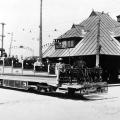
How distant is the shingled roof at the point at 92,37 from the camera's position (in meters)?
36.9

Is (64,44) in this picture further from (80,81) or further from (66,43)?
(80,81)

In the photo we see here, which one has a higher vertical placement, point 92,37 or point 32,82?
point 92,37

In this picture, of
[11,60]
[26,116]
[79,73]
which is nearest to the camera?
[26,116]

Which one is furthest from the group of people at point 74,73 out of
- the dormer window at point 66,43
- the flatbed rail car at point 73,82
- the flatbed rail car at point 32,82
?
the dormer window at point 66,43

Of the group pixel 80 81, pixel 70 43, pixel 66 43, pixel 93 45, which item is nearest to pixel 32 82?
pixel 80 81

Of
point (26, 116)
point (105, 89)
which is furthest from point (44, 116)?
point (105, 89)

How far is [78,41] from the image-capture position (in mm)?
40125

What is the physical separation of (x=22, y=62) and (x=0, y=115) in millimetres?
12344

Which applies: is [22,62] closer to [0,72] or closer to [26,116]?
[0,72]

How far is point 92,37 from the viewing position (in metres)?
38.6

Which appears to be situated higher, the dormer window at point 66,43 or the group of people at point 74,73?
the dormer window at point 66,43

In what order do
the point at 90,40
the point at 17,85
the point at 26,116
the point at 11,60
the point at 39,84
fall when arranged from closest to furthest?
the point at 26,116, the point at 39,84, the point at 17,85, the point at 11,60, the point at 90,40

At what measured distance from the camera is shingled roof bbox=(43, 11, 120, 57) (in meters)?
36.9

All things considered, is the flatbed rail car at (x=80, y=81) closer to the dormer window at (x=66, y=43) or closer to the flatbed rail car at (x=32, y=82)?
the flatbed rail car at (x=32, y=82)
